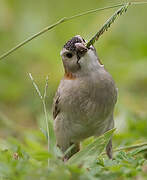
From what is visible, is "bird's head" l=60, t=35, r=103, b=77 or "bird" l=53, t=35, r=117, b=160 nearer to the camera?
"bird's head" l=60, t=35, r=103, b=77

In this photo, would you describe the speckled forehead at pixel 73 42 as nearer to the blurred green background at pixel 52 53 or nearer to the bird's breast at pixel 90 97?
the bird's breast at pixel 90 97

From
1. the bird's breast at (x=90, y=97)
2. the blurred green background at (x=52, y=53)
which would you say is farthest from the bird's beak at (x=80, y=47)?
the blurred green background at (x=52, y=53)

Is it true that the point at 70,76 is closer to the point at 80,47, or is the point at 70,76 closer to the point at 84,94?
the point at 84,94

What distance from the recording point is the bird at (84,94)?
4.76 m

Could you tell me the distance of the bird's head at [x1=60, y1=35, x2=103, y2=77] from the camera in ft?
15.3

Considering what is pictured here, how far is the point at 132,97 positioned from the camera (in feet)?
24.7

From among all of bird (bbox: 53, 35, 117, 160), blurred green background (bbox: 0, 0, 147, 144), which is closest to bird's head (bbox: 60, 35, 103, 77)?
bird (bbox: 53, 35, 117, 160)

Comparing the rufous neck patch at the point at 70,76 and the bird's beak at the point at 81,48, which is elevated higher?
the bird's beak at the point at 81,48

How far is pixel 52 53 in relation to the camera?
28.6ft

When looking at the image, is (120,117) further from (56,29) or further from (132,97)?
(56,29)

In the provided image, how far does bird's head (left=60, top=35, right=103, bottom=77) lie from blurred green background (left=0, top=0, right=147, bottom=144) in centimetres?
166

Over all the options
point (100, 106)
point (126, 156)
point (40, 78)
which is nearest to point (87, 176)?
point (126, 156)

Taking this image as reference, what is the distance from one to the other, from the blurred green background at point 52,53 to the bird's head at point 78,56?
166cm

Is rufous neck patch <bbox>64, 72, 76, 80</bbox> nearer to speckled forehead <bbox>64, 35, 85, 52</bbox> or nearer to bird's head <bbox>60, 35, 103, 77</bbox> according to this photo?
bird's head <bbox>60, 35, 103, 77</bbox>
